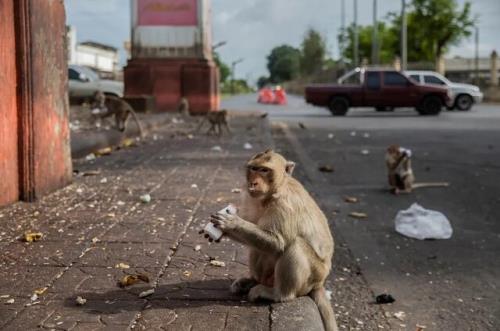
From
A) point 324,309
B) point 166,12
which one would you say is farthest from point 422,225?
point 166,12

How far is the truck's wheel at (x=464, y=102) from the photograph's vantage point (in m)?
30.1

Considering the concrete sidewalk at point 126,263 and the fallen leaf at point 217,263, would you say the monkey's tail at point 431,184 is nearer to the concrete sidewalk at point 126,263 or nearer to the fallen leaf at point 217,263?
the concrete sidewalk at point 126,263

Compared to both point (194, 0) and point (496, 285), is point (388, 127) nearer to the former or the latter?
point (194, 0)

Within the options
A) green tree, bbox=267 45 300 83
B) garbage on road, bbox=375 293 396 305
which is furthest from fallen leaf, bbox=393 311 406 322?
green tree, bbox=267 45 300 83

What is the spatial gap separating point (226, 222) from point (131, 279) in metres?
0.88

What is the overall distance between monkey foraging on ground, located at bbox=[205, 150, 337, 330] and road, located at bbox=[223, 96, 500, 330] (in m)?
0.80

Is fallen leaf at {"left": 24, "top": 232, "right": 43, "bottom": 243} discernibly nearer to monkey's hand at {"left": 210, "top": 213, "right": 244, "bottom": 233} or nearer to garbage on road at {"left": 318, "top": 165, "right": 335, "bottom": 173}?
monkey's hand at {"left": 210, "top": 213, "right": 244, "bottom": 233}

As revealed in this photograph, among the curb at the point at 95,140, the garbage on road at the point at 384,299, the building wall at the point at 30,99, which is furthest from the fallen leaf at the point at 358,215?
the curb at the point at 95,140

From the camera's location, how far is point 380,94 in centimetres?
2642

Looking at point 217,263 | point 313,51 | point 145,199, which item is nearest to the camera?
point 217,263

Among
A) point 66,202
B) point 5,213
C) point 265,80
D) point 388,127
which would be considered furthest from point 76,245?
point 265,80

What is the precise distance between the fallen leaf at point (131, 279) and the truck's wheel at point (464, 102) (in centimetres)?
2823

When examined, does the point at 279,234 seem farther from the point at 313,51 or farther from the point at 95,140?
the point at 313,51

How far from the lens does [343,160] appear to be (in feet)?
38.2
